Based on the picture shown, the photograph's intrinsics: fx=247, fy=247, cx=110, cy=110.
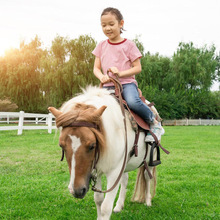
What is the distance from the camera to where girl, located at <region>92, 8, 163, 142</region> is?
10.3ft

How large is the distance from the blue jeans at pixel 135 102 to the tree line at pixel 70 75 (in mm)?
16636

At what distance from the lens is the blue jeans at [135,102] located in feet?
10.2

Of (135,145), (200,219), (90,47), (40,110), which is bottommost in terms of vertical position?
(40,110)

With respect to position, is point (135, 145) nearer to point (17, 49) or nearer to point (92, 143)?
point (92, 143)

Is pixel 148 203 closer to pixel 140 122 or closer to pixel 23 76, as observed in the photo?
pixel 140 122

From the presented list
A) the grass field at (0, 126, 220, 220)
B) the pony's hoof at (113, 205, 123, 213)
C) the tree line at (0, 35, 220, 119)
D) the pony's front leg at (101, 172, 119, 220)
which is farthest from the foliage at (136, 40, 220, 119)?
the pony's front leg at (101, 172, 119, 220)

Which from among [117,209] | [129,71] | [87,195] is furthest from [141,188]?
[129,71]

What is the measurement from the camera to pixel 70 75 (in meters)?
25.5

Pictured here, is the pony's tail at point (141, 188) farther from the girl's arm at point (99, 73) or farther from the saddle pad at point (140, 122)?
the girl's arm at point (99, 73)

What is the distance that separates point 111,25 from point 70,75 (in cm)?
2278

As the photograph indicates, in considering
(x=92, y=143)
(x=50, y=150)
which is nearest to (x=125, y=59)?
(x=92, y=143)

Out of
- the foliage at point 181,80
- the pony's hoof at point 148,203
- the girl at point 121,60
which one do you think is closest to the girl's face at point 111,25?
the girl at point 121,60

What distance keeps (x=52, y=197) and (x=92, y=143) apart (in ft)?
8.51

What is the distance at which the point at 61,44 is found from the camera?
2653 centimetres
